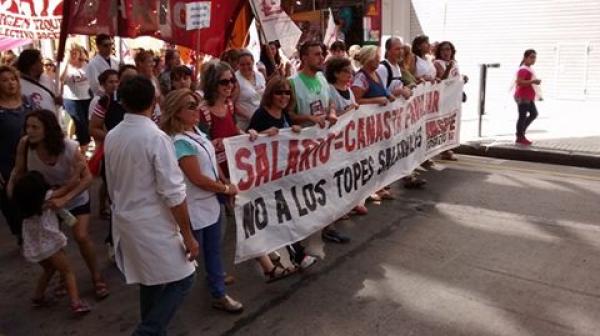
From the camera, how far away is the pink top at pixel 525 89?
9445 millimetres

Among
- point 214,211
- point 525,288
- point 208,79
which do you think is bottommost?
point 525,288

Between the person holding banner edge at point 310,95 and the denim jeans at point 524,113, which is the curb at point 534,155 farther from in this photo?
the person holding banner edge at point 310,95

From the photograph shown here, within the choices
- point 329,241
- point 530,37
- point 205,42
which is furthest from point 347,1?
point 329,241

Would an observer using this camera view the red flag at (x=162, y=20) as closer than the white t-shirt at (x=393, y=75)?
Yes

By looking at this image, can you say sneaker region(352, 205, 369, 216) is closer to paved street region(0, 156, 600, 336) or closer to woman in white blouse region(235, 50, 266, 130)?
paved street region(0, 156, 600, 336)

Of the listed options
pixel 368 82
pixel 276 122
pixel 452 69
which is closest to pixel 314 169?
pixel 276 122

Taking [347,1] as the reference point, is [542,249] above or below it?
below

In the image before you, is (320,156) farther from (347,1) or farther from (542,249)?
(347,1)

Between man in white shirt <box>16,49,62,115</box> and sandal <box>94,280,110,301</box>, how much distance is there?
1.96 m

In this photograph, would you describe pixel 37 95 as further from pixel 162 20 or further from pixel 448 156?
pixel 448 156

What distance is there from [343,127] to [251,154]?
4.30 feet

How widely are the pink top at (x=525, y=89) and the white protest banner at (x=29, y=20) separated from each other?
23.3 ft

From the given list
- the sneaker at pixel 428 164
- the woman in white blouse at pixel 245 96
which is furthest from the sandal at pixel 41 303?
the sneaker at pixel 428 164

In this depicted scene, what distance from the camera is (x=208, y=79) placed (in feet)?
13.8
